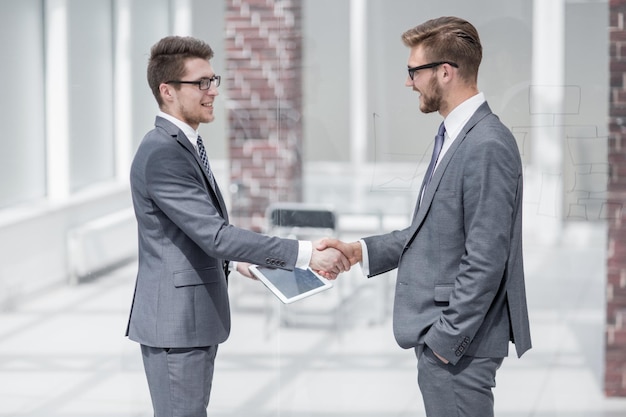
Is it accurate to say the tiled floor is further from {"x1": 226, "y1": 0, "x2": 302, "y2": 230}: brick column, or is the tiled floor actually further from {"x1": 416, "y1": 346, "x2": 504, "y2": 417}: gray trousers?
{"x1": 416, "y1": 346, "x2": 504, "y2": 417}: gray trousers

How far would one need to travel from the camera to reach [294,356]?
439 centimetres

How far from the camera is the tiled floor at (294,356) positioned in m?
4.09

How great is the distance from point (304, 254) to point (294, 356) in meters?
1.45

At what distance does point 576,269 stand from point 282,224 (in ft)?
4.18

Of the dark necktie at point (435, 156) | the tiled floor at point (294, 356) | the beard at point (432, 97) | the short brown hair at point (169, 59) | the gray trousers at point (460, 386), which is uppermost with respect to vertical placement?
the short brown hair at point (169, 59)

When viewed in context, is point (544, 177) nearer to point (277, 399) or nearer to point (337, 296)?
point (337, 296)

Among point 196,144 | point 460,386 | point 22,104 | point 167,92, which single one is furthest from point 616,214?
point 22,104

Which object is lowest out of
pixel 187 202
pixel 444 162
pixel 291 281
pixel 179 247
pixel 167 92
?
pixel 291 281

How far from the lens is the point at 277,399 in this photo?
4391 mm

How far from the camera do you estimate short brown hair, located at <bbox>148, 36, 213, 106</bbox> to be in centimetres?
292

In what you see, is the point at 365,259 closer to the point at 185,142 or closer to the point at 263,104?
the point at 185,142

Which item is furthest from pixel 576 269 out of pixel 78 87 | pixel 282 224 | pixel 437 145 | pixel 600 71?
pixel 78 87

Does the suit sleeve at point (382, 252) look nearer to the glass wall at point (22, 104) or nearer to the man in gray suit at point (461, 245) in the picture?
the man in gray suit at point (461, 245)

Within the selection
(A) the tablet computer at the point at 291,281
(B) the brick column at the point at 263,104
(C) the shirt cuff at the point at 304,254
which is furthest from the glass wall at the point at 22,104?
(C) the shirt cuff at the point at 304,254
